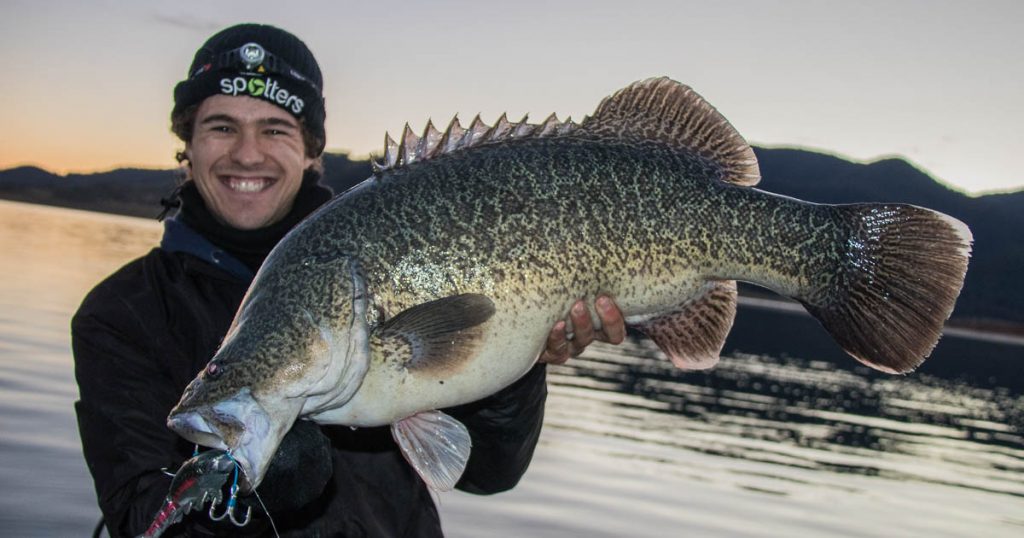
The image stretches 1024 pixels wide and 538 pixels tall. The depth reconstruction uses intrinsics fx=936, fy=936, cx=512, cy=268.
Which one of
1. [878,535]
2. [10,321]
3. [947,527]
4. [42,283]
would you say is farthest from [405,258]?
[42,283]

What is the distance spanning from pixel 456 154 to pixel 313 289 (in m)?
0.76

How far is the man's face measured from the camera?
14.2 feet

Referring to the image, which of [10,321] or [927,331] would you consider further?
[10,321]

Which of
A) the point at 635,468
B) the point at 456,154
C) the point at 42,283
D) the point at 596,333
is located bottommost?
the point at 42,283

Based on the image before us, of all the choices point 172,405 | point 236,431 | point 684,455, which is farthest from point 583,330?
point 684,455

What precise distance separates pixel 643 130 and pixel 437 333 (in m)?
1.23

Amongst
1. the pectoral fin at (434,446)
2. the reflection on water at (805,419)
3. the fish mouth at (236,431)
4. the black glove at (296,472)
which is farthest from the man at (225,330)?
the reflection on water at (805,419)

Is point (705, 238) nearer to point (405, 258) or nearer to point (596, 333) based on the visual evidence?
point (596, 333)

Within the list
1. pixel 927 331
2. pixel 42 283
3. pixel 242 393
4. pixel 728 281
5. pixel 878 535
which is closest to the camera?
pixel 242 393

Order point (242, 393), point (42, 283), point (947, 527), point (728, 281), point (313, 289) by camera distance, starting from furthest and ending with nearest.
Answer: point (42, 283), point (947, 527), point (728, 281), point (313, 289), point (242, 393)

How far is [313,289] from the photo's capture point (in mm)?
3236

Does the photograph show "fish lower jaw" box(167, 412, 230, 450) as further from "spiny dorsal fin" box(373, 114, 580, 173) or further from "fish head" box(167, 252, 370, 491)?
"spiny dorsal fin" box(373, 114, 580, 173)

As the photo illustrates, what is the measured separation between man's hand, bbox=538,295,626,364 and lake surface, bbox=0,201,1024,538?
6.45m

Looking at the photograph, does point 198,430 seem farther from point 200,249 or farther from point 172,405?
point 200,249
